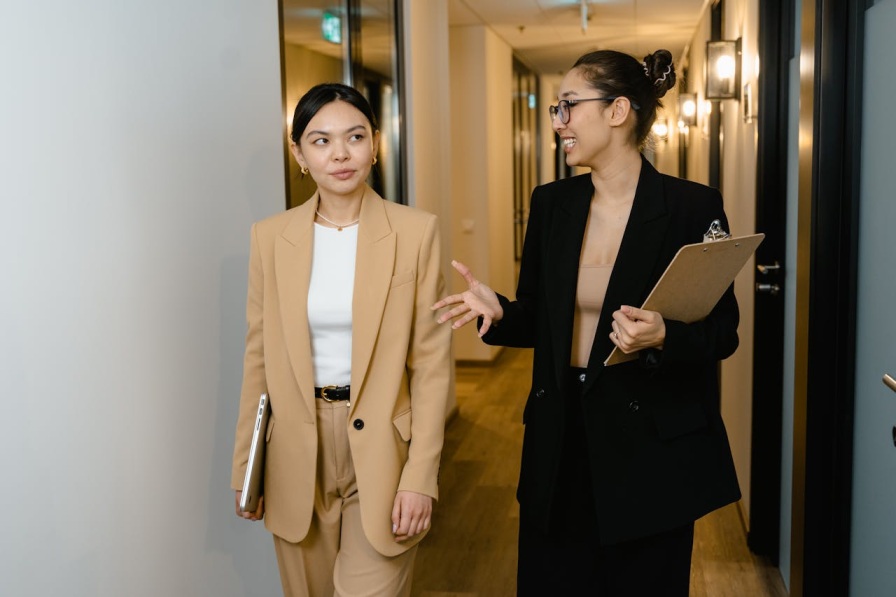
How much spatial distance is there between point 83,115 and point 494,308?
96 cm

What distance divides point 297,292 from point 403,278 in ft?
0.74

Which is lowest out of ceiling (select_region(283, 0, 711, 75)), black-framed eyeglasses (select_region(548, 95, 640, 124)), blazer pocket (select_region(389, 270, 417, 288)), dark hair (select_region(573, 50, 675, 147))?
blazer pocket (select_region(389, 270, 417, 288))

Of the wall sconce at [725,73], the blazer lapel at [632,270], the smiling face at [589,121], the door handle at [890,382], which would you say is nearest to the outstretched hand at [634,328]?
the blazer lapel at [632,270]

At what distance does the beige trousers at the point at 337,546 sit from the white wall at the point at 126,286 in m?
0.40

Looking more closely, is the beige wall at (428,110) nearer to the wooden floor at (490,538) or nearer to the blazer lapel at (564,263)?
the wooden floor at (490,538)

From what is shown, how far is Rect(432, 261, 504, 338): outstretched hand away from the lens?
196cm

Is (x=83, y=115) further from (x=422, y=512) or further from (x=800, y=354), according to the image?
(x=800, y=354)

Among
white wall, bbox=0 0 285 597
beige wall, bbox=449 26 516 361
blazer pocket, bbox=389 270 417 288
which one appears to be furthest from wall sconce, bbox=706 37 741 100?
beige wall, bbox=449 26 516 361

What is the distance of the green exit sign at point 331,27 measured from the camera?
11.8 feet

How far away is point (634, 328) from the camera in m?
1.74

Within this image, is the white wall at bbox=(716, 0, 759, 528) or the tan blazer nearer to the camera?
the tan blazer

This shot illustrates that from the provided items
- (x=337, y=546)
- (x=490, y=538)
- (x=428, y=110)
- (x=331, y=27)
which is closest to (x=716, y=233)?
(x=337, y=546)

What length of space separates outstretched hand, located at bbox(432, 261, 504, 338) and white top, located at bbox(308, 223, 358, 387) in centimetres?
19

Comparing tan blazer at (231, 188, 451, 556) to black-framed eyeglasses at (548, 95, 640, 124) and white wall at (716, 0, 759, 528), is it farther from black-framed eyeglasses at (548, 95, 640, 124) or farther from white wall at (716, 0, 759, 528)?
white wall at (716, 0, 759, 528)
